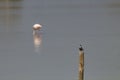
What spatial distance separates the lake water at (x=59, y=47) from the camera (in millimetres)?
8789

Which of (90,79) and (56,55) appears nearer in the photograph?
(90,79)

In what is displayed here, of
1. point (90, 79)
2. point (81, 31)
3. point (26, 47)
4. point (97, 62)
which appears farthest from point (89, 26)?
point (90, 79)

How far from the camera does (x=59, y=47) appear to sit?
11.2m

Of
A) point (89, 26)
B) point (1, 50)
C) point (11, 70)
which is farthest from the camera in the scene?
point (89, 26)

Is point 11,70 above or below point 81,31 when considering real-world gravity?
below

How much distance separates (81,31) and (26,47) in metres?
2.68

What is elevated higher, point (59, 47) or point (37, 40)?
point (37, 40)

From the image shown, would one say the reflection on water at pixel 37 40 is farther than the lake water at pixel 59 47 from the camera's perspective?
Yes

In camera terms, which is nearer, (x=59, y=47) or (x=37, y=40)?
(x=59, y=47)

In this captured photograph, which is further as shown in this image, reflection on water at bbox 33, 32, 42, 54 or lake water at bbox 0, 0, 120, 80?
reflection on water at bbox 33, 32, 42, 54

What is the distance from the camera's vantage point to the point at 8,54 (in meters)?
10.6

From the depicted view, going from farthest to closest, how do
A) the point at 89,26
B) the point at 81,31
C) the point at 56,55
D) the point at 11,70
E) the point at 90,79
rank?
the point at 89,26
the point at 81,31
the point at 56,55
the point at 11,70
the point at 90,79

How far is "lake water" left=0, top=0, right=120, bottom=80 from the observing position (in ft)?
28.8

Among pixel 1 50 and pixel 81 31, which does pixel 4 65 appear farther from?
pixel 81 31
